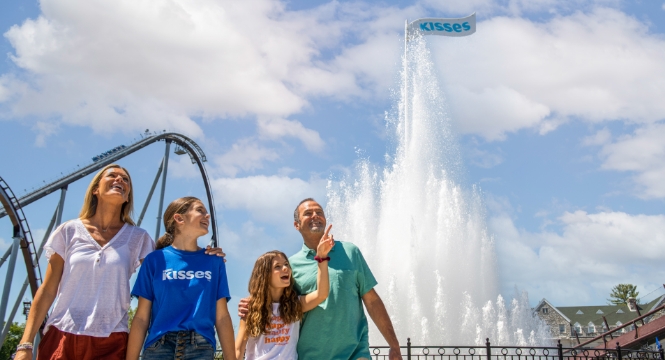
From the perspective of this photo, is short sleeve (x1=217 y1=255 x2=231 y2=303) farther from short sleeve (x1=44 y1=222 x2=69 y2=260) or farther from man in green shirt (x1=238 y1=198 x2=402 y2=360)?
short sleeve (x1=44 y1=222 x2=69 y2=260)

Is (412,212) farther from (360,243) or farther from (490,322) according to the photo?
(490,322)

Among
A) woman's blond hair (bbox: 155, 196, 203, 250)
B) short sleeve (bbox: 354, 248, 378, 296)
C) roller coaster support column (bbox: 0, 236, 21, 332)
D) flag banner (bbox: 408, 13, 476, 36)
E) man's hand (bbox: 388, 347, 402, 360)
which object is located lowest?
man's hand (bbox: 388, 347, 402, 360)

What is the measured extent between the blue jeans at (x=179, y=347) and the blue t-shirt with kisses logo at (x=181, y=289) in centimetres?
3

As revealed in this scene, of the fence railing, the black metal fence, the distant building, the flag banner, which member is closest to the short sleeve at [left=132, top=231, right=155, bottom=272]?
the fence railing

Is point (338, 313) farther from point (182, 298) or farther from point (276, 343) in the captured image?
point (182, 298)

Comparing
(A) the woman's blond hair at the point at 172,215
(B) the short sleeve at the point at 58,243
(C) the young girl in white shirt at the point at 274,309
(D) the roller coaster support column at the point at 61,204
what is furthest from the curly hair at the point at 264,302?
(D) the roller coaster support column at the point at 61,204

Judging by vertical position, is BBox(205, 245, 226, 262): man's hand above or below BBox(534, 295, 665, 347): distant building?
below

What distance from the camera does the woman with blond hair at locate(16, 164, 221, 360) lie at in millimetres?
2994

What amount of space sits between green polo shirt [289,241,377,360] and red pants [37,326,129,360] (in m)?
1.08

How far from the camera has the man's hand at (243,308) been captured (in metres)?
3.44

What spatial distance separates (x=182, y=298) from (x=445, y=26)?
872 inches

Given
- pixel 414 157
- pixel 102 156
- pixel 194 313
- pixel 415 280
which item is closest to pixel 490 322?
pixel 415 280

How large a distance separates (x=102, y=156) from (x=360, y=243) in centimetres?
1222

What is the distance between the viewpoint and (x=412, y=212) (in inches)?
648
